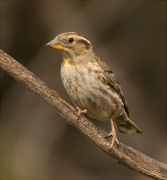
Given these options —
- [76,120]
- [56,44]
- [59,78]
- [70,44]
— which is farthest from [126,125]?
[59,78]

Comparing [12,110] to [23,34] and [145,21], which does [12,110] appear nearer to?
[23,34]

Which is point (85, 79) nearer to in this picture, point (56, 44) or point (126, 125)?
point (56, 44)

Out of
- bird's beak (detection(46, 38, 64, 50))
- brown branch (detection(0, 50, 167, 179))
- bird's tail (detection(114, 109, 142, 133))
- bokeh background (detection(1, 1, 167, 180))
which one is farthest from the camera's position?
bokeh background (detection(1, 1, 167, 180))

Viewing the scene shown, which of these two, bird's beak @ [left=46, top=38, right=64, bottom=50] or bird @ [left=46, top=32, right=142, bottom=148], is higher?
bird's beak @ [left=46, top=38, right=64, bottom=50]

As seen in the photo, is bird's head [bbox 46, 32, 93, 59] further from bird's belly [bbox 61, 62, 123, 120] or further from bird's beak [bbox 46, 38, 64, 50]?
bird's belly [bbox 61, 62, 123, 120]

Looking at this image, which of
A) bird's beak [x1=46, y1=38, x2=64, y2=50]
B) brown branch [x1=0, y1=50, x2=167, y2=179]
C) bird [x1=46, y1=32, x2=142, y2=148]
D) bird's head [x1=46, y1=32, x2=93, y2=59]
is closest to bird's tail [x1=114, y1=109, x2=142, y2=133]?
bird [x1=46, y1=32, x2=142, y2=148]

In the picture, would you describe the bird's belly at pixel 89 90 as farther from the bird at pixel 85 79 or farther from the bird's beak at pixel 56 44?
the bird's beak at pixel 56 44

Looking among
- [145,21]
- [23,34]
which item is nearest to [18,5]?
[23,34]

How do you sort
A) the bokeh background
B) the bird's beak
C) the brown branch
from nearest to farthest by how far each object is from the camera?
1. the brown branch
2. the bird's beak
3. the bokeh background
